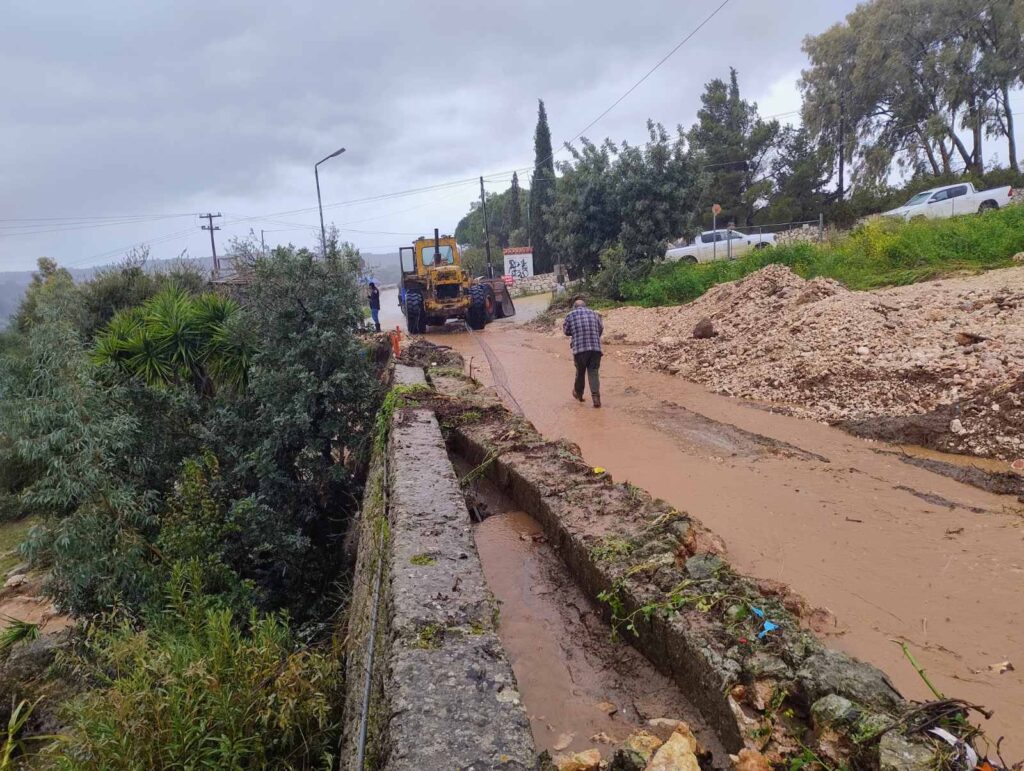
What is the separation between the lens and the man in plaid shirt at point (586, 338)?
409 inches

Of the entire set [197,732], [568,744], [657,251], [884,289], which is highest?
Result: [657,251]

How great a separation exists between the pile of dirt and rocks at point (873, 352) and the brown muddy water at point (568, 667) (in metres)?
5.45

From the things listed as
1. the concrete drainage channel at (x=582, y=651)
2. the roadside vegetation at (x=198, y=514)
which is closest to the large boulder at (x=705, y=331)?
the roadside vegetation at (x=198, y=514)

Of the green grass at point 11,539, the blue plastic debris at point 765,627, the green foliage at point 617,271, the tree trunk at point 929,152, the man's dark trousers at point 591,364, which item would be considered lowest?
the green grass at point 11,539

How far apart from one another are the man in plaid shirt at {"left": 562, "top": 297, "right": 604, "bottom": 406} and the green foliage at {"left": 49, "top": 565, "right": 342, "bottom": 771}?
742cm

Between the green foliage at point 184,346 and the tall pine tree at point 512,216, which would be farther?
the tall pine tree at point 512,216

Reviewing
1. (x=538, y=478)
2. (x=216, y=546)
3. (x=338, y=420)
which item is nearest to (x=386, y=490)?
(x=538, y=478)

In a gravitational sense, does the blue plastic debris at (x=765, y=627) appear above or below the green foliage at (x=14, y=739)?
above

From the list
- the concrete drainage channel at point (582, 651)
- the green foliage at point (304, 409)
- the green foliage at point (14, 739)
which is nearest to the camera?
the concrete drainage channel at point (582, 651)

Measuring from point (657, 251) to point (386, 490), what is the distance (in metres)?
18.9

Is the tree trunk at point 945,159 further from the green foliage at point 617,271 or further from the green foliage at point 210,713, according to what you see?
the green foliage at point 210,713

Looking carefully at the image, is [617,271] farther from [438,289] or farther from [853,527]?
[853,527]

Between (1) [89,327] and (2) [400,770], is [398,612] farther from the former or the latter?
(1) [89,327]

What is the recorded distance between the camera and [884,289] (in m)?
13.9
